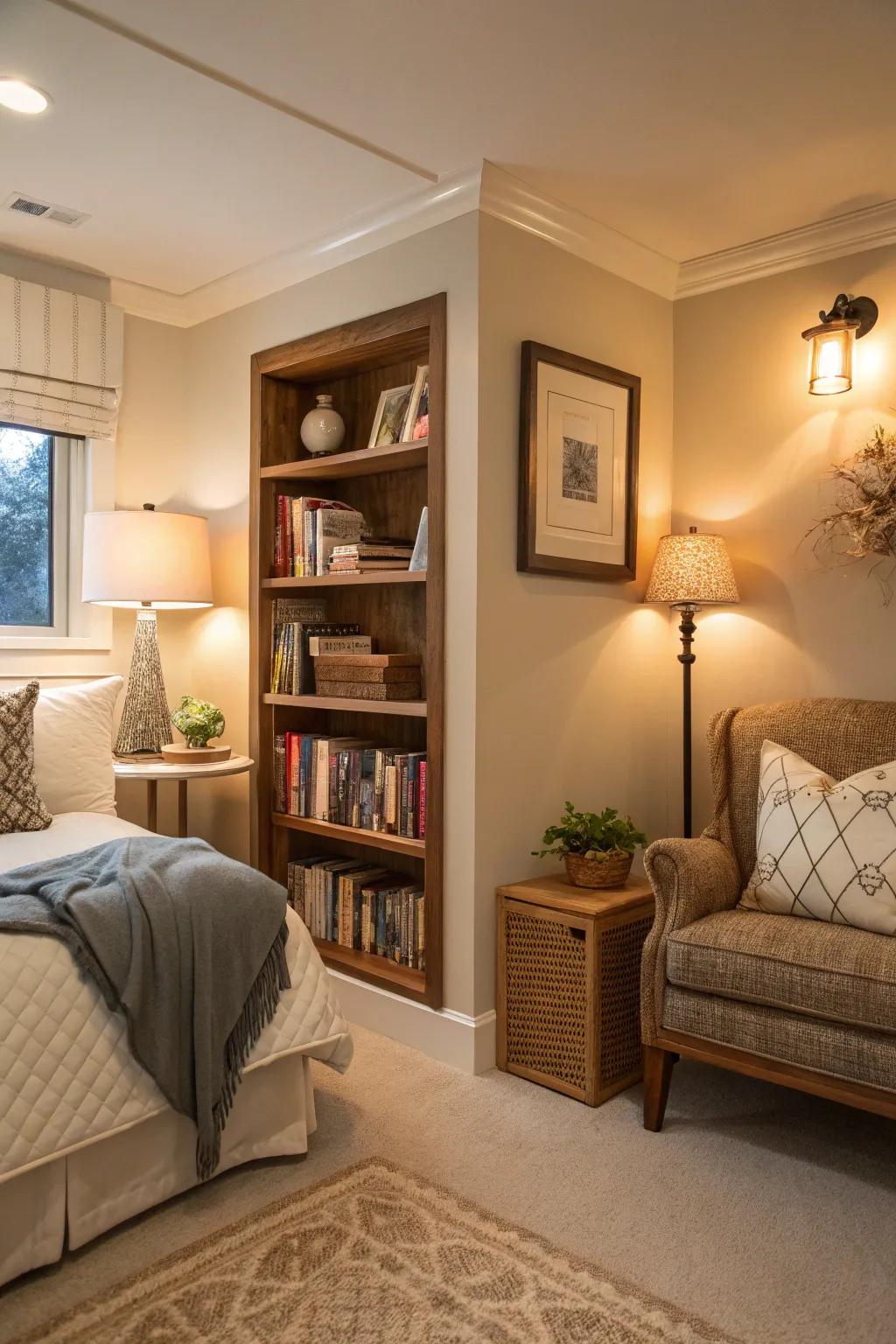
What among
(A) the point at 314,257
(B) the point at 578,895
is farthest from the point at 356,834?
(A) the point at 314,257

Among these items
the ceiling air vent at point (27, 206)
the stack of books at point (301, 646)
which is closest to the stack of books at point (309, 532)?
the stack of books at point (301, 646)

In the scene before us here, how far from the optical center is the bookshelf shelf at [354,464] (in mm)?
3068

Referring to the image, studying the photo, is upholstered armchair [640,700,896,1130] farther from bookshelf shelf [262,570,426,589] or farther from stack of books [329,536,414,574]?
stack of books [329,536,414,574]

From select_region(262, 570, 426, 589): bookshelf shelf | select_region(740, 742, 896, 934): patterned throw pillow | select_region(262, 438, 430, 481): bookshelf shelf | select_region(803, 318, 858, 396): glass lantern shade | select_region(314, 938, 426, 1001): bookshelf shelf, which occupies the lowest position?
select_region(314, 938, 426, 1001): bookshelf shelf

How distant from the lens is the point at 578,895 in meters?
2.79

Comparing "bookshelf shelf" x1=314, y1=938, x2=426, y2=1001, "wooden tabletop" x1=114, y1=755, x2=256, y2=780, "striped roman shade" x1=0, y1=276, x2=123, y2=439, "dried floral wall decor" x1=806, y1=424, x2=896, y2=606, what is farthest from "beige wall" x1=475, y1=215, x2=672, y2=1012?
"striped roman shade" x1=0, y1=276, x2=123, y2=439

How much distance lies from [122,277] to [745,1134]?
3.38 m

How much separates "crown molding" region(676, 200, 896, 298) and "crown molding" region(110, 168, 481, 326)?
0.98m

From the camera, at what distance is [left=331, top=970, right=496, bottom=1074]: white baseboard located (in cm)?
285

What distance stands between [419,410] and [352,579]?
55 centimetres

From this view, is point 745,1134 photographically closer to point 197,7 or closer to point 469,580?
point 469,580

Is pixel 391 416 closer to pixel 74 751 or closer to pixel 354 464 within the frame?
pixel 354 464

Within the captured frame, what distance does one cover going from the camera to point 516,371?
2.93 metres

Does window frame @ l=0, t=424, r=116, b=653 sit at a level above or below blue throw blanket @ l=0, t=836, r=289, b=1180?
above
